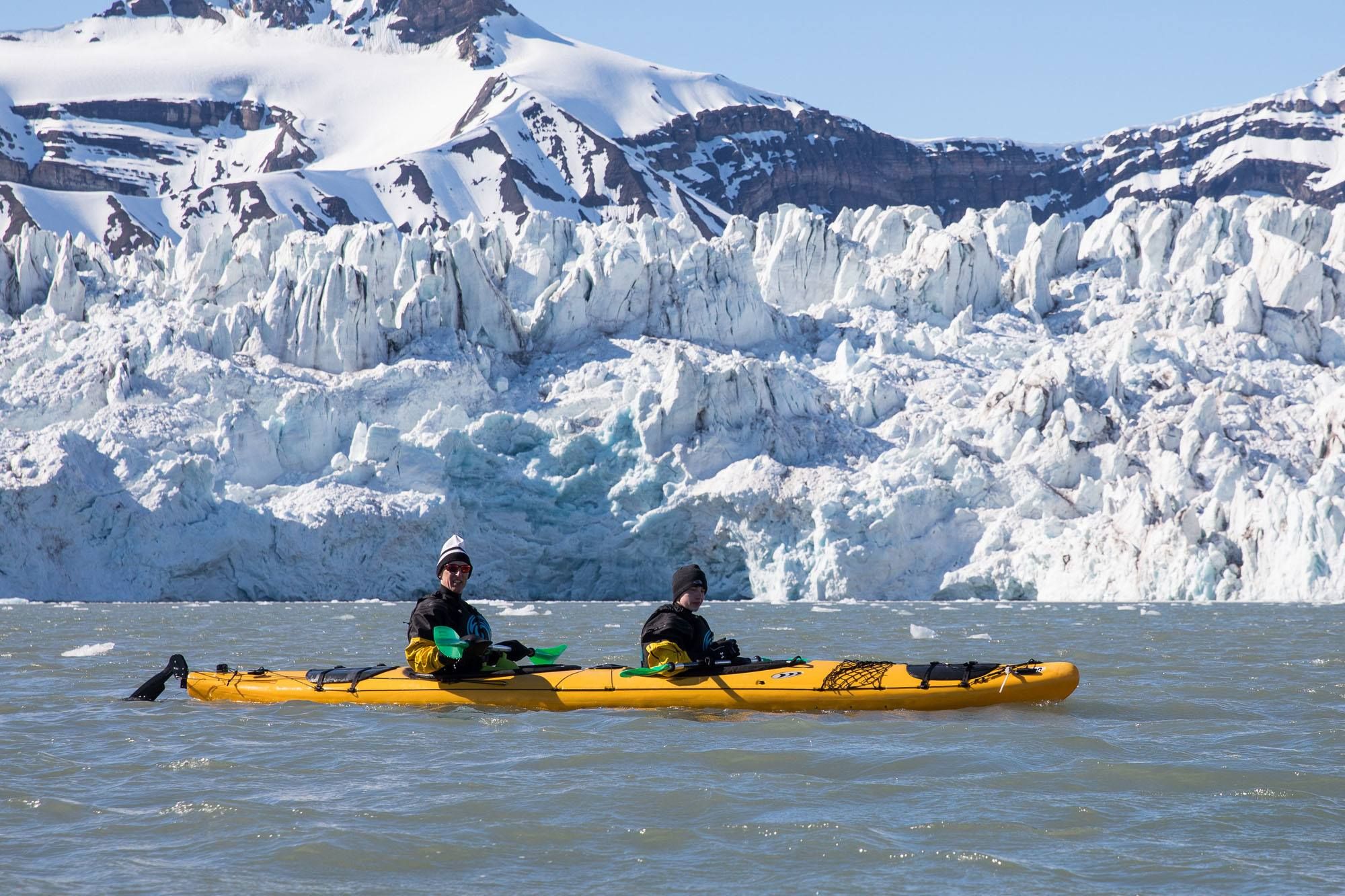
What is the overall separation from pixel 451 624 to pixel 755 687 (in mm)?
2447

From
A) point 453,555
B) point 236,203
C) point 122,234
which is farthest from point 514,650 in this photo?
point 236,203

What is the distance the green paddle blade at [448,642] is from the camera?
32.9 ft

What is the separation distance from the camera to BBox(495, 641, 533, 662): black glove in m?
10.9

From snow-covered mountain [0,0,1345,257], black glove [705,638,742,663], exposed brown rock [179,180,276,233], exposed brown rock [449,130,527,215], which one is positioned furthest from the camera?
exposed brown rock [449,130,527,215]

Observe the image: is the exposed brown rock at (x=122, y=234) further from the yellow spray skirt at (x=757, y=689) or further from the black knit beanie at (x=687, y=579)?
the black knit beanie at (x=687, y=579)

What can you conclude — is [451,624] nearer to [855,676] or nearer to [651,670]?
[651,670]

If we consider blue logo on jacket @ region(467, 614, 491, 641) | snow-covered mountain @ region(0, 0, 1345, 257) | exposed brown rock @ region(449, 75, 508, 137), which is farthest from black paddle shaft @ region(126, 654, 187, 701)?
exposed brown rock @ region(449, 75, 508, 137)

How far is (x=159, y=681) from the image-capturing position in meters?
11.1

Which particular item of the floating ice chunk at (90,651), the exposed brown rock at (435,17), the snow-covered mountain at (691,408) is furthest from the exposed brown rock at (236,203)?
the floating ice chunk at (90,651)

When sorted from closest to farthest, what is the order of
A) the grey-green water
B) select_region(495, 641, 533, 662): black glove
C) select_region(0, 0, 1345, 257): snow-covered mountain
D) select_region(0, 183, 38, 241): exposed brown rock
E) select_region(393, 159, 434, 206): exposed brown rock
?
1. the grey-green water
2. select_region(495, 641, 533, 662): black glove
3. select_region(0, 183, 38, 241): exposed brown rock
4. select_region(0, 0, 1345, 257): snow-covered mountain
5. select_region(393, 159, 434, 206): exposed brown rock

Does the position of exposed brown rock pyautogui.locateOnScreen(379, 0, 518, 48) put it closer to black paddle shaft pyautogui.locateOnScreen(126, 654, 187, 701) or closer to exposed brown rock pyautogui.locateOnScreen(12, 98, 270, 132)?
exposed brown rock pyautogui.locateOnScreen(12, 98, 270, 132)

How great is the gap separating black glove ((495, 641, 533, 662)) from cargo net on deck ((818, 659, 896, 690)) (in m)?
2.48

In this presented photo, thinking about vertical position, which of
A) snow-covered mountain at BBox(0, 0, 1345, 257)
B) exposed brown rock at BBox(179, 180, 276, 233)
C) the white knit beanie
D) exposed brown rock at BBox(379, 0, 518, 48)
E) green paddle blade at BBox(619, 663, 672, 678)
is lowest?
green paddle blade at BBox(619, 663, 672, 678)

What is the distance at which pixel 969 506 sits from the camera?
32344 mm
